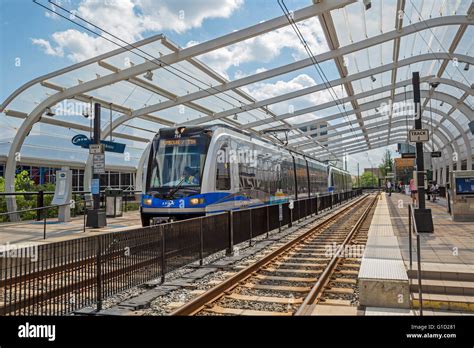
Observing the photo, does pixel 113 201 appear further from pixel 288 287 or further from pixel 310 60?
pixel 288 287

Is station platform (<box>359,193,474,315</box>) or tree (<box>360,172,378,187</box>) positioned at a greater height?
tree (<box>360,172,378,187</box>)

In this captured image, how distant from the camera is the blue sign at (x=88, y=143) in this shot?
1905 cm

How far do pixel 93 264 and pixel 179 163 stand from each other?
20.1 feet

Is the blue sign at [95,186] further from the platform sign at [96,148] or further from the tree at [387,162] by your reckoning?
the tree at [387,162]

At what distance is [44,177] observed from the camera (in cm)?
3394

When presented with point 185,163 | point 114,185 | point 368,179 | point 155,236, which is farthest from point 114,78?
point 368,179

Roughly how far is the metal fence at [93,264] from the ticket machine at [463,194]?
426 inches

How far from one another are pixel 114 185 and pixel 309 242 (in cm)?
3070

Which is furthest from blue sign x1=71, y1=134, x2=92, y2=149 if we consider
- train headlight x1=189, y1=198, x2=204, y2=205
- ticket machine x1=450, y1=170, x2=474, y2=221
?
ticket machine x1=450, y1=170, x2=474, y2=221

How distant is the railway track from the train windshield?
3313mm

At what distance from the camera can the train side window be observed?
12805 mm

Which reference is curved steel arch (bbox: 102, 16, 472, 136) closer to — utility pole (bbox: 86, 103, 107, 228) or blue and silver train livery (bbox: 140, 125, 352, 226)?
utility pole (bbox: 86, 103, 107, 228)
